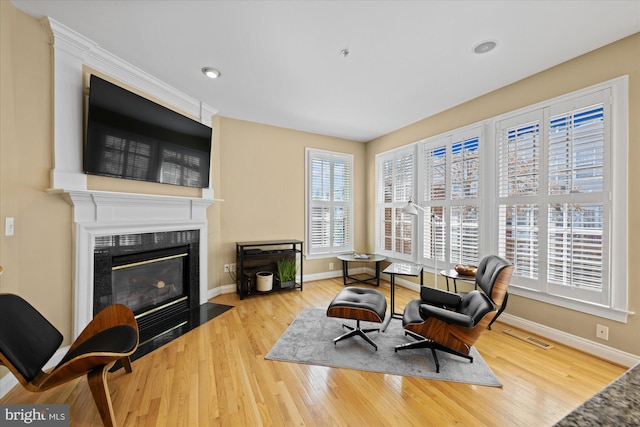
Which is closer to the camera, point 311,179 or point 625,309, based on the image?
point 625,309

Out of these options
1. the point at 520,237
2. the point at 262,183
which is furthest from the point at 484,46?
the point at 262,183

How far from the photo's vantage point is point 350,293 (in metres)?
2.73

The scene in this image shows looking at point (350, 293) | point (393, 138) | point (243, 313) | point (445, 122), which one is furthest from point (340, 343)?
point (393, 138)

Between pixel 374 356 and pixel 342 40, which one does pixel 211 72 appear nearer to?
pixel 342 40

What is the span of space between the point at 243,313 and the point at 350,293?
4.86 feet

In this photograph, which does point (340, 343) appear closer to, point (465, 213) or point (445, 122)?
point (465, 213)

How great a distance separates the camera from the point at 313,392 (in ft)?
6.19

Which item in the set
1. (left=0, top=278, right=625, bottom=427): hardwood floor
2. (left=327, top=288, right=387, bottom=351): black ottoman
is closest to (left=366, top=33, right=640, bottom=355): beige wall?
(left=0, top=278, right=625, bottom=427): hardwood floor

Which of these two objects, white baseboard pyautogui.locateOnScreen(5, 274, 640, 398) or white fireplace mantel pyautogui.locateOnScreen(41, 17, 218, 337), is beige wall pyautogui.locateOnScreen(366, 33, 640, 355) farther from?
white fireplace mantel pyautogui.locateOnScreen(41, 17, 218, 337)

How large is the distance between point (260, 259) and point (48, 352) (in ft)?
8.74

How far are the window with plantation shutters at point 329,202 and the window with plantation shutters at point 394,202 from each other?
57 centimetres

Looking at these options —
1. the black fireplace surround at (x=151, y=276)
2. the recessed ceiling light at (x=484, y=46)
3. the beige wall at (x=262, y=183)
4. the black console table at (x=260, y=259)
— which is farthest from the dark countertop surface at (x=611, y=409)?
the beige wall at (x=262, y=183)

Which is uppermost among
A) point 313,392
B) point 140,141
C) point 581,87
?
point 581,87

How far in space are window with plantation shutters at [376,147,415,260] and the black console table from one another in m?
1.66
